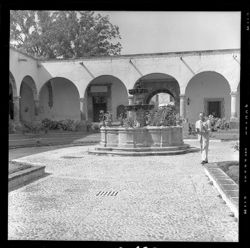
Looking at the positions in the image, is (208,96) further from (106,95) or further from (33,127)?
(33,127)

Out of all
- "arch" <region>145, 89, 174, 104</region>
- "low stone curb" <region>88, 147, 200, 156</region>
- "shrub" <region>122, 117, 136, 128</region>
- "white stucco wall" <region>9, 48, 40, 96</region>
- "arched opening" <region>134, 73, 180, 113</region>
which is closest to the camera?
"low stone curb" <region>88, 147, 200, 156</region>

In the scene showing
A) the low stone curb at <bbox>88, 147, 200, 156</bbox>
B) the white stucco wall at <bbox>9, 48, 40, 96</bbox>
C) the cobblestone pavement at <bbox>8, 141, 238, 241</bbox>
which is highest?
the white stucco wall at <bbox>9, 48, 40, 96</bbox>

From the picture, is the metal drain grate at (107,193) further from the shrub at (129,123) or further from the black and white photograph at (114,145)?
the shrub at (129,123)

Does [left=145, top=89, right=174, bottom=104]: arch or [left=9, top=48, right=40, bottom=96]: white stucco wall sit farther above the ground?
[left=9, top=48, right=40, bottom=96]: white stucco wall

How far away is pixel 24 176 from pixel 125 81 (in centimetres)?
1721

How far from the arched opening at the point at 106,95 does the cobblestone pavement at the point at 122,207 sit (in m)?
16.1

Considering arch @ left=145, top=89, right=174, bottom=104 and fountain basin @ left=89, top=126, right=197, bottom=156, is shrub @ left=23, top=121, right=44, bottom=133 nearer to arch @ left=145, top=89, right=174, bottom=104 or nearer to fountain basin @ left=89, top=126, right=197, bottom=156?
fountain basin @ left=89, top=126, right=197, bottom=156

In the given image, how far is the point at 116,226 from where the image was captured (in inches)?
154

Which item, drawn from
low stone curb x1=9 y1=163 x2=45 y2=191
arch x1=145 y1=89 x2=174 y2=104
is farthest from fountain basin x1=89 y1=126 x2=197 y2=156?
arch x1=145 y1=89 x2=174 y2=104

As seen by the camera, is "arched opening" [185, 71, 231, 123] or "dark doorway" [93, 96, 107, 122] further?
"dark doorway" [93, 96, 107, 122]

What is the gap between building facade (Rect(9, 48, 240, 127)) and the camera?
67.3 ft
